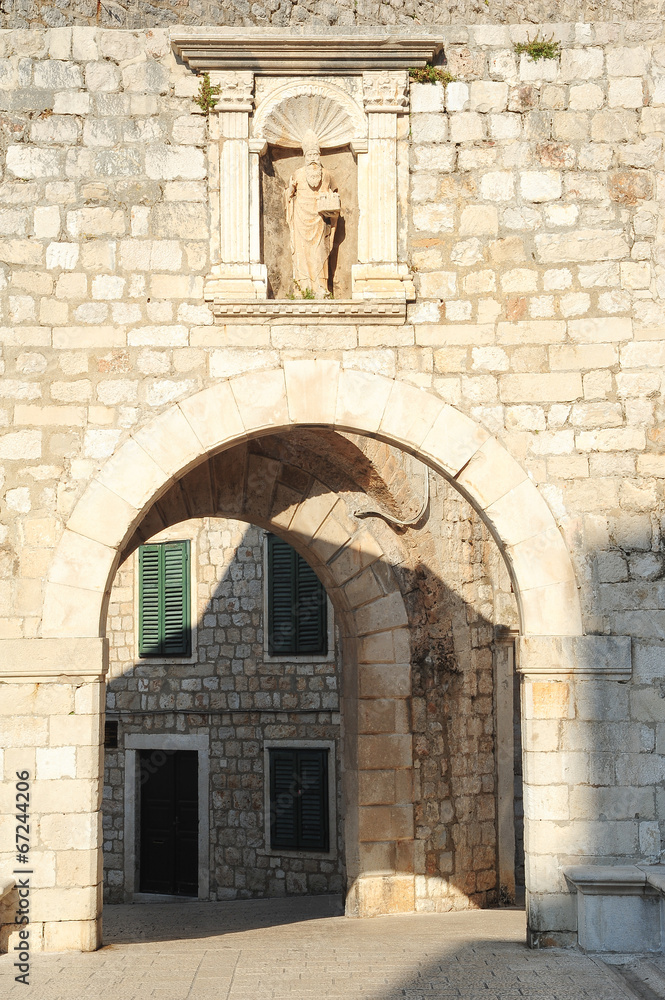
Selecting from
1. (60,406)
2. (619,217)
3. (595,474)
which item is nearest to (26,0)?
(60,406)

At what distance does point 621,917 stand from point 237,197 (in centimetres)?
440

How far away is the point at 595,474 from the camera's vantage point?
6.27 metres

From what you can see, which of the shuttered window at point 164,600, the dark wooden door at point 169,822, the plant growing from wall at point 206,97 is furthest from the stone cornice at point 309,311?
the dark wooden door at point 169,822

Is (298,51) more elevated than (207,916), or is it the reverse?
(298,51)

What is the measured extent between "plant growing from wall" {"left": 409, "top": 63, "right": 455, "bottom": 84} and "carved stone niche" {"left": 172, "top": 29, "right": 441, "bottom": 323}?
0.05 metres

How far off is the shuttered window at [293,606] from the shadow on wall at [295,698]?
0.57ft

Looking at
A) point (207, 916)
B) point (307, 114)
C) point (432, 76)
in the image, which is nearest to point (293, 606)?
point (207, 916)

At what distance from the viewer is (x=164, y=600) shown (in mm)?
12344

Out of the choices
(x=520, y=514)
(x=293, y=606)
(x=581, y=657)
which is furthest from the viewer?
(x=293, y=606)

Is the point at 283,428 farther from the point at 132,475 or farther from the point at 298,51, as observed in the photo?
the point at 298,51

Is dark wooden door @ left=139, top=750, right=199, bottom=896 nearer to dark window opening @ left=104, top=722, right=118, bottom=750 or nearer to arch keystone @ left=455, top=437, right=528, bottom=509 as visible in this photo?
dark window opening @ left=104, top=722, right=118, bottom=750

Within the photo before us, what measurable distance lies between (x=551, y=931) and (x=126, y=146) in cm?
489

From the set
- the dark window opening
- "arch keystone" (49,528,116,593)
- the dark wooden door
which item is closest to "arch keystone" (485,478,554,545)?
"arch keystone" (49,528,116,593)

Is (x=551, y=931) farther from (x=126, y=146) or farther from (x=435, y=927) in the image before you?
(x=126, y=146)
